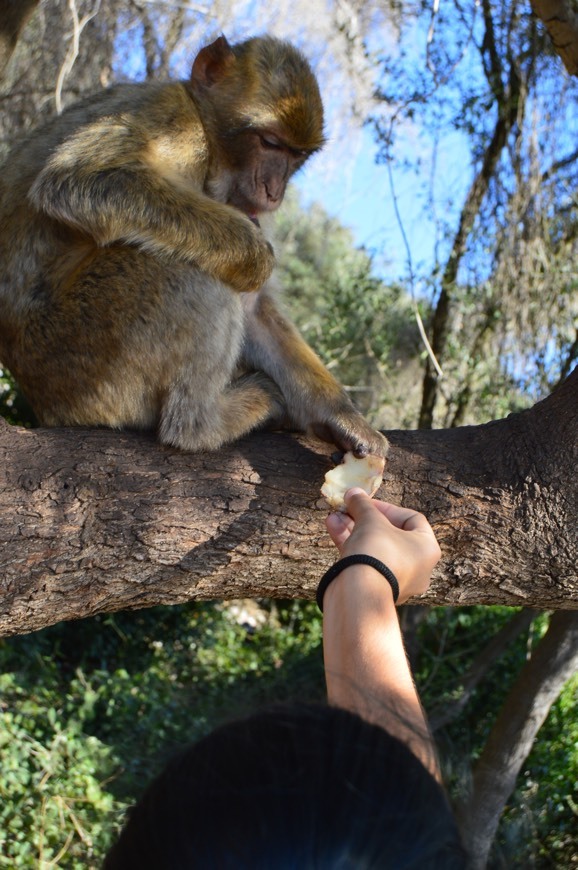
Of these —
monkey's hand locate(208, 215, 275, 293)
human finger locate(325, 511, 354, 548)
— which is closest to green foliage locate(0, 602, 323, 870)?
human finger locate(325, 511, 354, 548)

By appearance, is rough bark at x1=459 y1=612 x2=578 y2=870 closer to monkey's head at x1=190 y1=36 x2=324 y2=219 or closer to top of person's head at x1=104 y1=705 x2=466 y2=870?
monkey's head at x1=190 y1=36 x2=324 y2=219

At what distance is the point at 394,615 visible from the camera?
5.79 feet

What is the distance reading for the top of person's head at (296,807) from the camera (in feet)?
3.41

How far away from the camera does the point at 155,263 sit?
11.0 ft

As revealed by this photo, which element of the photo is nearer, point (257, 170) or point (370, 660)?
point (370, 660)

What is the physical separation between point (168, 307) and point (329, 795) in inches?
96.8

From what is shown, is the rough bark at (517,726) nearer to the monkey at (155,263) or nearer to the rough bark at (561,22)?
the monkey at (155,263)

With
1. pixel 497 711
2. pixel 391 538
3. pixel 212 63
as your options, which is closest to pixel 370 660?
pixel 391 538

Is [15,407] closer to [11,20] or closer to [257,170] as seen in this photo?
[11,20]

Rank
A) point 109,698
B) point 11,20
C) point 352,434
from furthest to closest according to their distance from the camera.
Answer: point 109,698 < point 11,20 < point 352,434

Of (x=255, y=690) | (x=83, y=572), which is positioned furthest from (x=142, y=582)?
(x=255, y=690)

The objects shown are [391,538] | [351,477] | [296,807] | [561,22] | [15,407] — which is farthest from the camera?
[15,407]

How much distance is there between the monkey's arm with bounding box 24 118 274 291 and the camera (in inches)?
131

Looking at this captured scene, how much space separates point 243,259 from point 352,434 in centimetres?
84
